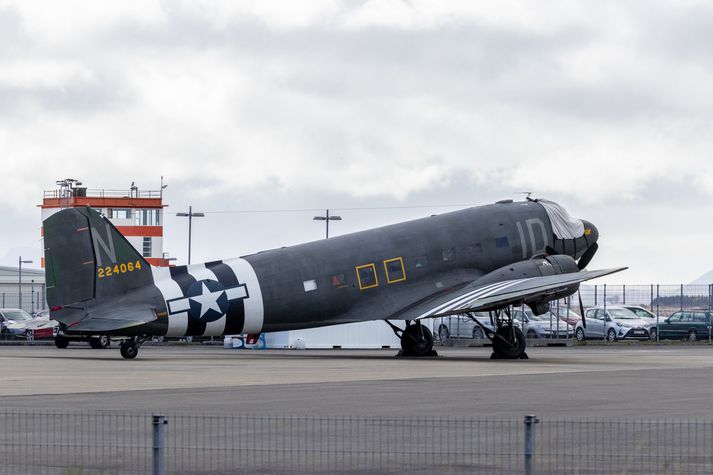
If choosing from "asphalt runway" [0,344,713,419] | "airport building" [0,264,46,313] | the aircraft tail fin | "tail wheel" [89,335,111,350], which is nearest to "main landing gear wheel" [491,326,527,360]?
"asphalt runway" [0,344,713,419]

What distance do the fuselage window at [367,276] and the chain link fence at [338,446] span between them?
21.9m

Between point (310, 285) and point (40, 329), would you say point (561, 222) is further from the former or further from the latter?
point (40, 329)

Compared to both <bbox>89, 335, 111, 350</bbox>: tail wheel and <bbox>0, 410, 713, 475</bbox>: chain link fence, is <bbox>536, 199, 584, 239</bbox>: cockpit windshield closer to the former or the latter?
<bbox>89, 335, 111, 350</bbox>: tail wheel

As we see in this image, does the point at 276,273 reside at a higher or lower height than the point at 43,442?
higher

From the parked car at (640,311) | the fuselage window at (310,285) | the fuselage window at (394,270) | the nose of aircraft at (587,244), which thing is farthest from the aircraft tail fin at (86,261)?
the parked car at (640,311)

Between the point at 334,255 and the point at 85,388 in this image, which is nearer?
the point at 85,388

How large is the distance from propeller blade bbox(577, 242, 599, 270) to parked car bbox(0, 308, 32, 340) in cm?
3219

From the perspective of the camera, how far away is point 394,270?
4203 cm

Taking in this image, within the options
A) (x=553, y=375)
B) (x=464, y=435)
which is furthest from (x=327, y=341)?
(x=464, y=435)

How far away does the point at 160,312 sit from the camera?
37.2 m

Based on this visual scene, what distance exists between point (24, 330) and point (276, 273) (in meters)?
32.1

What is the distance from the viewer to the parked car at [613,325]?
69.4 metres

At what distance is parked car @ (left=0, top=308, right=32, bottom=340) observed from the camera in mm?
67812

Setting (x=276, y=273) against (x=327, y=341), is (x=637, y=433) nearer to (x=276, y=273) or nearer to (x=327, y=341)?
(x=276, y=273)
